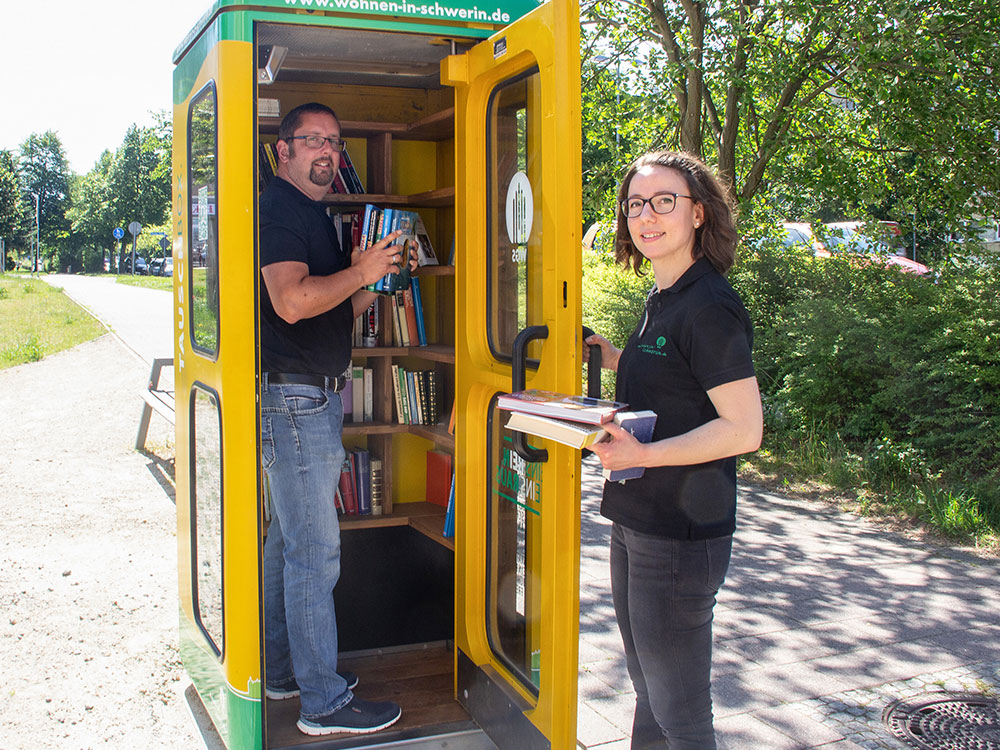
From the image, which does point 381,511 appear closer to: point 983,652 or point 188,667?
point 188,667

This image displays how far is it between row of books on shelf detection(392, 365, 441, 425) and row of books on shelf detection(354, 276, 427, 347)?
0.15 m

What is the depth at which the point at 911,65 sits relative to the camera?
28.7 feet

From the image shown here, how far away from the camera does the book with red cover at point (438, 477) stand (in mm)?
4703

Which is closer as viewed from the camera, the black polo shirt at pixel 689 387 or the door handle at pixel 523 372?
the black polo shirt at pixel 689 387

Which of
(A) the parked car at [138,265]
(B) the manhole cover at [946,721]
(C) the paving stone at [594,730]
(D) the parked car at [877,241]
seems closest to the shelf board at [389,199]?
(C) the paving stone at [594,730]

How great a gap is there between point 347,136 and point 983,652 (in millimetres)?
3981

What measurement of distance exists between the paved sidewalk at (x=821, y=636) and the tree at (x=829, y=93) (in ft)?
13.5

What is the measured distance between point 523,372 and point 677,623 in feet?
2.83

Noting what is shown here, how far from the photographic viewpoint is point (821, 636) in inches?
193

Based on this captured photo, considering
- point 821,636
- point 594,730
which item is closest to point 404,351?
point 594,730

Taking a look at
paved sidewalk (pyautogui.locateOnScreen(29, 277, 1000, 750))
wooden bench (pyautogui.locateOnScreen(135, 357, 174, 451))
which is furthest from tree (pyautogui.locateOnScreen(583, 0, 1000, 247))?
wooden bench (pyautogui.locateOnScreen(135, 357, 174, 451))

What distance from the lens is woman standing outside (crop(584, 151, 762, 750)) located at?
238 centimetres

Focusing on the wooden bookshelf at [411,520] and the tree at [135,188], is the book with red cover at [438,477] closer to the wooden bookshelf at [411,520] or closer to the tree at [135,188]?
the wooden bookshelf at [411,520]

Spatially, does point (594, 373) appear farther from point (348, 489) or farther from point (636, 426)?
point (348, 489)
